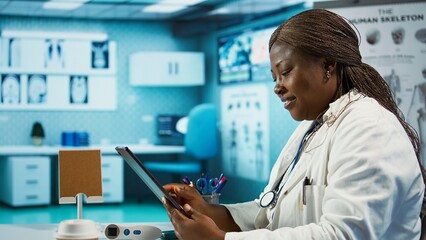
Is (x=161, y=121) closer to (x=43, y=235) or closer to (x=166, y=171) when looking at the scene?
(x=166, y=171)

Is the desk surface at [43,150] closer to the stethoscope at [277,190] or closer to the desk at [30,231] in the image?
the desk at [30,231]

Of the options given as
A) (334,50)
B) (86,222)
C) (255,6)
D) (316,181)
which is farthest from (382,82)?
(255,6)

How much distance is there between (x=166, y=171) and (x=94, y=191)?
6.25 meters

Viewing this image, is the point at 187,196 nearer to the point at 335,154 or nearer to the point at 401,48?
the point at 335,154

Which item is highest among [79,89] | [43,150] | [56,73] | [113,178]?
[56,73]

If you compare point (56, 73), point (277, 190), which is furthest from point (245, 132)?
point (277, 190)

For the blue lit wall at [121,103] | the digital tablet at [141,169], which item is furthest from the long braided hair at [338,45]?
the blue lit wall at [121,103]

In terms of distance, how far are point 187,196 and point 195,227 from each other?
1.36ft

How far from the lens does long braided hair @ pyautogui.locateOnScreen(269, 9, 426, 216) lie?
59.1 inches

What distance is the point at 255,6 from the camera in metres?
7.94

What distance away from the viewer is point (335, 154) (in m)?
1.41

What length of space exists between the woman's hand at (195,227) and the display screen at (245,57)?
19.5 ft

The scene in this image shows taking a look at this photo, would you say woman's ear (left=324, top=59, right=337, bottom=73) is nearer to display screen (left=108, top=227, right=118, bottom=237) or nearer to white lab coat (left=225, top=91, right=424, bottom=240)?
white lab coat (left=225, top=91, right=424, bottom=240)

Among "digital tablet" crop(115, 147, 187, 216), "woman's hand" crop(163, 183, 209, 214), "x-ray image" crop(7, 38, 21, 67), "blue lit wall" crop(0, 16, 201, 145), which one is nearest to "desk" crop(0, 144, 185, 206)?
"blue lit wall" crop(0, 16, 201, 145)
